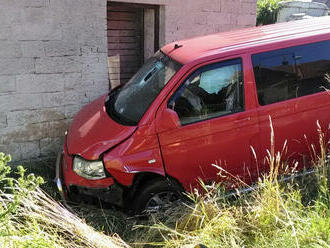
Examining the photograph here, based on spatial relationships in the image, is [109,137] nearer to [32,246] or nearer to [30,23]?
[32,246]

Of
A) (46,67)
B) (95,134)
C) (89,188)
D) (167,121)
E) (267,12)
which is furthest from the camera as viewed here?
(267,12)

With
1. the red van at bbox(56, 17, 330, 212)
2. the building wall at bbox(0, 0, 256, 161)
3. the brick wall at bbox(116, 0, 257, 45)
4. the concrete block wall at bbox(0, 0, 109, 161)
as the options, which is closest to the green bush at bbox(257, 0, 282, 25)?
the brick wall at bbox(116, 0, 257, 45)

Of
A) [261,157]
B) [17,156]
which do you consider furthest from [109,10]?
[261,157]

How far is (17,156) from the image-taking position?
5277mm

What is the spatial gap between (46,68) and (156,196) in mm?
2812

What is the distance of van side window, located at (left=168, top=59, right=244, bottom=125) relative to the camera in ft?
11.5

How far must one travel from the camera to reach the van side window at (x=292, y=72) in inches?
142

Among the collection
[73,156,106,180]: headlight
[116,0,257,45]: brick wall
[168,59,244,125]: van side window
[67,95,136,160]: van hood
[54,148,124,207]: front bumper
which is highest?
[116,0,257,45]: brick wall

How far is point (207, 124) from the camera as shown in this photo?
139 inches

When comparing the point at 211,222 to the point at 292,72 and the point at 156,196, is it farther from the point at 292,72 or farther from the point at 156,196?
the point at 292,72

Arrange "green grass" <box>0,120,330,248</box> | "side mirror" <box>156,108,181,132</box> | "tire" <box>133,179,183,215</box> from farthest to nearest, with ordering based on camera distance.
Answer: "tire" <box>133,179,183,215</box>
"side mirror" <box>156,108,181,132</box>
"green grass" <box>0,120,330,248</box>

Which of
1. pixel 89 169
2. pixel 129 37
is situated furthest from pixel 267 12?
pixel 89 169

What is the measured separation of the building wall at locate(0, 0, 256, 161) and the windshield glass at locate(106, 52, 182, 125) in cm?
145

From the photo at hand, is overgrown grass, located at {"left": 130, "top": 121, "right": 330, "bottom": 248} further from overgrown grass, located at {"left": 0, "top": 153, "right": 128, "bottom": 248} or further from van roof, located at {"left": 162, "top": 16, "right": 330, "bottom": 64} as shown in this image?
van roof, located at {"left": 162, "top": 16, "right": 330, "bottom": 64}
